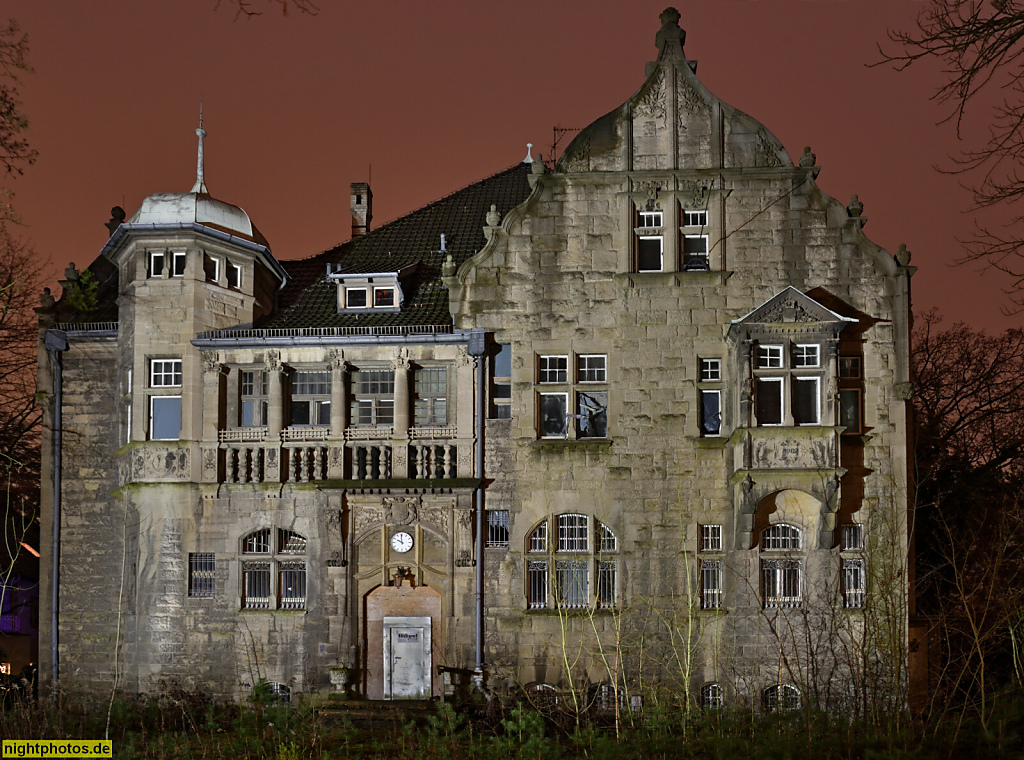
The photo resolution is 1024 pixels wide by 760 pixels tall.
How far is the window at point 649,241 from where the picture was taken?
1286 inches

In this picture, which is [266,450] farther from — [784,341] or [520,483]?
[784,341]

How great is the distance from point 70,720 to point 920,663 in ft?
61.6

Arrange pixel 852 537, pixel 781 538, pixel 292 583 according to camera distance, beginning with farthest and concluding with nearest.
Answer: pixel 292 583 → pixel 781 538 → pixel 852 537

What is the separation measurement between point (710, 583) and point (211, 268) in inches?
561

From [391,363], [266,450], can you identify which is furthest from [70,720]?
[391,363]

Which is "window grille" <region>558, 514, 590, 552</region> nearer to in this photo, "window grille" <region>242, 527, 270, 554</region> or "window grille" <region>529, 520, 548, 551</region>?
"window grille" <region>529, 520, 548, 551</region>

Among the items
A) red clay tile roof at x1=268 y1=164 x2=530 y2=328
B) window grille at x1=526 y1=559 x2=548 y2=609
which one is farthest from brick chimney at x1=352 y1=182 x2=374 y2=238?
window grille at x1=526 y1=559 x2=548 y2=609

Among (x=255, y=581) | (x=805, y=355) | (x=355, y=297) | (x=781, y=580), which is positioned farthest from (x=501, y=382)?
(x=781, y=580)

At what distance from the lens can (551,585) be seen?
1249 inches

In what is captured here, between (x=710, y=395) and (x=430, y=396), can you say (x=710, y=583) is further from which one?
(x=430, y=396)

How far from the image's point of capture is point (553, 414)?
3244cm

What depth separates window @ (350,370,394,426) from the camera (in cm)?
3269

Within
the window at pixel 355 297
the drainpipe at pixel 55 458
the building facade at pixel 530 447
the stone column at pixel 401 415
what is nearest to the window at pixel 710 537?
the building facade at pixel 530 447

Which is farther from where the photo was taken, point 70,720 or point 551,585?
point 551,585
